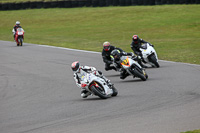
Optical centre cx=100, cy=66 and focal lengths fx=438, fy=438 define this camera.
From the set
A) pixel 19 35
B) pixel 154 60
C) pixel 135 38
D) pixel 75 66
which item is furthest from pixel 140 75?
pixel 19 35

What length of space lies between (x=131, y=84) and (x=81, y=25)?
1170 inches

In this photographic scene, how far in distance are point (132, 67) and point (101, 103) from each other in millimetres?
3499

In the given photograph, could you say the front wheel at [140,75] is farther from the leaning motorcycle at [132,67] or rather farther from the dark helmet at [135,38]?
the dark helmet at [135,38]

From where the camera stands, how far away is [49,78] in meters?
16.0

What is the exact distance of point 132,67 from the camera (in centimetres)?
1386

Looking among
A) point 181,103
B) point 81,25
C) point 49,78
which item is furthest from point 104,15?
point 181,103

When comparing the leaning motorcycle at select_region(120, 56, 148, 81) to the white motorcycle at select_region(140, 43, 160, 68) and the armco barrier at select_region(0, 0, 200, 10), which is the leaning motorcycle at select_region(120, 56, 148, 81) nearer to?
the white motorcycle at select_region(140, 43, 160, 68)

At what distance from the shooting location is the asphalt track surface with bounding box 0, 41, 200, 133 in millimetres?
8250

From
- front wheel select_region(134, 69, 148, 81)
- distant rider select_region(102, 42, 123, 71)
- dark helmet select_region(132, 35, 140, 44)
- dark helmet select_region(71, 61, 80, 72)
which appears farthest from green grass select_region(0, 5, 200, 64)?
dark helmet select_region(71, 61, 80, 72)

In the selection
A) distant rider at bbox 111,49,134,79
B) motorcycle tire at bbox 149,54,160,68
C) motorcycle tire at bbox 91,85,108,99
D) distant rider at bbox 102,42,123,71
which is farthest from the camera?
motorcycle tire at bbox 149,54,160,68

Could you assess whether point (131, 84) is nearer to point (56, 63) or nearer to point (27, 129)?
point (27, 129)

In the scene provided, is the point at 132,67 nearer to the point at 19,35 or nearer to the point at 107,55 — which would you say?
the point at 107,55

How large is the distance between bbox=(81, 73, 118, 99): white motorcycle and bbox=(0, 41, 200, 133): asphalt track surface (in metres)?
0.19

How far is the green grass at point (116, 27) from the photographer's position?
26.8m
